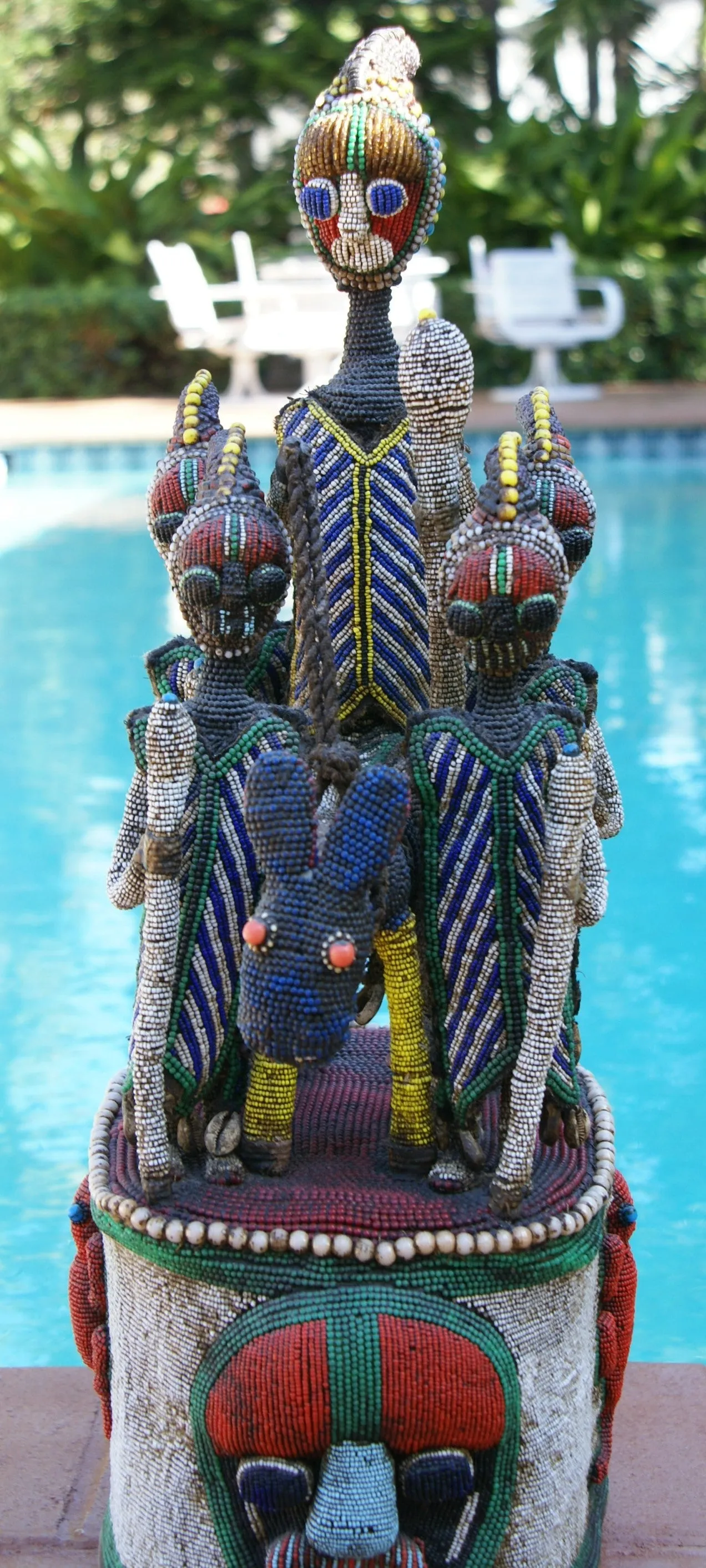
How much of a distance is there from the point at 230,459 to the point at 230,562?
0.15m

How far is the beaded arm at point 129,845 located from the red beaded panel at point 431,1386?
0.52 m

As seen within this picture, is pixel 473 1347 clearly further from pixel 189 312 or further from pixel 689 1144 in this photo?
pixel 189 312

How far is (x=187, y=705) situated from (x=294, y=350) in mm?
9120

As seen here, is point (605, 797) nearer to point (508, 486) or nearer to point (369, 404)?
point (508, 486)

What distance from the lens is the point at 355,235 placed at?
197cm

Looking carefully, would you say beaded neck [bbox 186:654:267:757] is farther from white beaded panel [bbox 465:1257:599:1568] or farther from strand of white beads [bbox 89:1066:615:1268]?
white beaded panel [bbox 465:1257:599:1568]

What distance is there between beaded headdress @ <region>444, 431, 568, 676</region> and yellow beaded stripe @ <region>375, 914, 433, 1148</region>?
0.30 m

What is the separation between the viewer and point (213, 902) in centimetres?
179

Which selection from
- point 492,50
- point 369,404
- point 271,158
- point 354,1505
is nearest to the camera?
point 354,1505

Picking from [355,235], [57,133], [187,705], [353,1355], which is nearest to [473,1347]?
[353,1355]

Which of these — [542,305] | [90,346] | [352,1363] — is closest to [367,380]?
[352,1363]

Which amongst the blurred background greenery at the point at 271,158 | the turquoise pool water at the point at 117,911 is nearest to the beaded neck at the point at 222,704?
the turquoise pool water at the point at 117,911

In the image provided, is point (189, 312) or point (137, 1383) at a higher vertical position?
point (189, 312)

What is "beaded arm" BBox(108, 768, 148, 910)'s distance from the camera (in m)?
1.88
